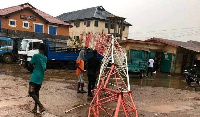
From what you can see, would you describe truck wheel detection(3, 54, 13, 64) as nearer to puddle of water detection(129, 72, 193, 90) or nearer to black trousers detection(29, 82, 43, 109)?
puddle of water detection(129, 72, 193, 90)

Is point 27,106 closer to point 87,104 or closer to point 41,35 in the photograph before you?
point 87,104

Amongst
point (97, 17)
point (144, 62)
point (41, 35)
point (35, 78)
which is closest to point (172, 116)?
point (35, 78)

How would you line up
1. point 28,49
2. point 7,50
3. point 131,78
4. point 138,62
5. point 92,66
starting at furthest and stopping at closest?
1. point 7,50
2. point 28,49
3. point 138,62
4. point 131,78
5. point 92,66

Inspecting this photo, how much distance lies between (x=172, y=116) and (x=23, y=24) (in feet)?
91.2

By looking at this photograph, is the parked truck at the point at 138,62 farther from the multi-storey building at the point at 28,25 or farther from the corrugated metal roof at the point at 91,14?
the corrugated metal roof at the point at 91,14

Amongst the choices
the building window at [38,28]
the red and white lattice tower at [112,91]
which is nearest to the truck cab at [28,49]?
the red and white lattice tower at [112,91]

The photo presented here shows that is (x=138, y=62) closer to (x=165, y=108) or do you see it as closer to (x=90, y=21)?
(x=165, y=108)

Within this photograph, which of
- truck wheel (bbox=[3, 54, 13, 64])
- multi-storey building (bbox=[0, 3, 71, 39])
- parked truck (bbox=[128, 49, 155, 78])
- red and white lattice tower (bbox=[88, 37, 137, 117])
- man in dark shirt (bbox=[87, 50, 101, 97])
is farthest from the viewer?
multi-storey building (bbox=[0, 3, 71, 39])

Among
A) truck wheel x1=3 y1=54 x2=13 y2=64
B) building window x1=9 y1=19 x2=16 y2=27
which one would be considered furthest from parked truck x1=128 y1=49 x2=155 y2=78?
building window x1=9 y1=19 x2=16 y2=27

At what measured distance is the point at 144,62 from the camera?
55.4 feet

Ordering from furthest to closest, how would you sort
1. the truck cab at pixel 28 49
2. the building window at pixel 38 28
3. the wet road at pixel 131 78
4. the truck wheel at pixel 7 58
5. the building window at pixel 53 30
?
the building window at pixel 53 30
the building window at pixel 38 28
the truck wheel at pixel 7 58
the truck cab at pixel 28 49
the wet road at pixel 131 78

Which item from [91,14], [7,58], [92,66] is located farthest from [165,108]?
[91,14]

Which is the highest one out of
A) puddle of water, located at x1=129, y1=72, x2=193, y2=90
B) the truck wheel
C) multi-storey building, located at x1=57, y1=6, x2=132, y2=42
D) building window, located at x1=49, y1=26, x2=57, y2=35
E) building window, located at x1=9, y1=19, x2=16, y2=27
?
multi-storey building, located at x1=57, y1=6, x2=132, y2=42

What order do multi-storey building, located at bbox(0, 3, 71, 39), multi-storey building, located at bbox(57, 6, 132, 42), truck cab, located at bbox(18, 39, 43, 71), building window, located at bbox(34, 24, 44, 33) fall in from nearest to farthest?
truck cab, located at bbox(18, 39, 43, 71) → multi-storey building, located at bbox(0, 3, 71, 39) → building window, located at bbox(34, 24, 44, 33) → multi-storey building, located at bbox(57, 6, 132, 42)
